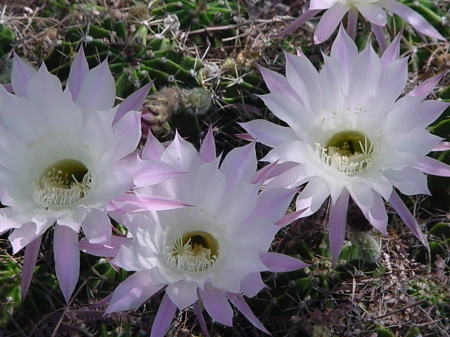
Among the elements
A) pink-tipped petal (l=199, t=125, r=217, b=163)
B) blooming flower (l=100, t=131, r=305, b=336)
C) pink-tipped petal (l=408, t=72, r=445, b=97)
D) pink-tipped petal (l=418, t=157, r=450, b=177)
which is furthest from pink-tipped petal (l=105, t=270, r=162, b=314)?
pink-tipped petal (l=408, t=72, r=445, b=97)

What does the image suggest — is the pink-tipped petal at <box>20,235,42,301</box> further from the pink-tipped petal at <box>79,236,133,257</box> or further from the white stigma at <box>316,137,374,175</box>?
the white stigma at <box>316,137,374,175</box>

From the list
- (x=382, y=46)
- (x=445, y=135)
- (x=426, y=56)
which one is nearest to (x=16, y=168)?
(x=382, y=46)

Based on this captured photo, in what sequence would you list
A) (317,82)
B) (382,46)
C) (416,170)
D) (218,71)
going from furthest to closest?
(218,71) < (382,46) < (317,82) < (416,170)

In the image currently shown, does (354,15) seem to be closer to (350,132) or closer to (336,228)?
(350,132)

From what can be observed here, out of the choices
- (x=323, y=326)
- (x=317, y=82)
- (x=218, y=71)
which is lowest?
(x=323, y=326)

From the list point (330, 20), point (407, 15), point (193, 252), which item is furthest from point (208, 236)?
point (407, 15)

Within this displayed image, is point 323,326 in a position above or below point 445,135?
below

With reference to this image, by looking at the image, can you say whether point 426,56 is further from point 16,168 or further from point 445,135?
point 16,168

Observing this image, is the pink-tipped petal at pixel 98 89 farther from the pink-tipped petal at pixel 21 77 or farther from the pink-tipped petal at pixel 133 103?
the pink-tipped petal at pixel 21 77
